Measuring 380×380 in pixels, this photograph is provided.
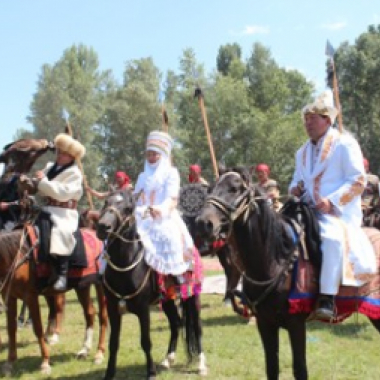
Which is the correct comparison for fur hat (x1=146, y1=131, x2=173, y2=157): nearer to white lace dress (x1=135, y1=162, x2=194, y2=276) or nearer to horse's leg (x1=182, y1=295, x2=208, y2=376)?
white lace dress (x1=135, y1=162, x2=194, y2=276)

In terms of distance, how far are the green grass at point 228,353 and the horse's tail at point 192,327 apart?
255 millimetres

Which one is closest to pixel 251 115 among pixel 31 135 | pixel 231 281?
pixel 31 135

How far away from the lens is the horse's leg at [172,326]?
7473 millimetres

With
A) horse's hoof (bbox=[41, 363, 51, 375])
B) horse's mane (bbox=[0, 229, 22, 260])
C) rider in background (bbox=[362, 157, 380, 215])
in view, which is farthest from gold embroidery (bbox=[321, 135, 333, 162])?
rider in background (bbox=[362, 157, 380, 215])

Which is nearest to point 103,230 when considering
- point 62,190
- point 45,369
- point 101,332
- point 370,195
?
point 62,190

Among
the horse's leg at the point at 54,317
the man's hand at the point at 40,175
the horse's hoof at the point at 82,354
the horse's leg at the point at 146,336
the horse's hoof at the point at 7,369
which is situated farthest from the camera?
the horse's leg at the point at 54,317

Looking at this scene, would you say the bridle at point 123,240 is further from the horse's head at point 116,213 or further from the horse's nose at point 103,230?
the horse's nose at point 103,230

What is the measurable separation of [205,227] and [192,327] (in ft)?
11.3

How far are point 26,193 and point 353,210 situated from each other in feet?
14.8

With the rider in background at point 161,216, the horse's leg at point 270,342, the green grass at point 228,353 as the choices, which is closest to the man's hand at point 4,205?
the rider in background at point 161,216

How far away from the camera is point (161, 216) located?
675 cm

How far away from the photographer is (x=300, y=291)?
492cm

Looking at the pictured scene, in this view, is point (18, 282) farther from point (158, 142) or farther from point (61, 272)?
point (158, 142)

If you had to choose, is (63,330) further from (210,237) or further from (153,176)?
(210,237)
